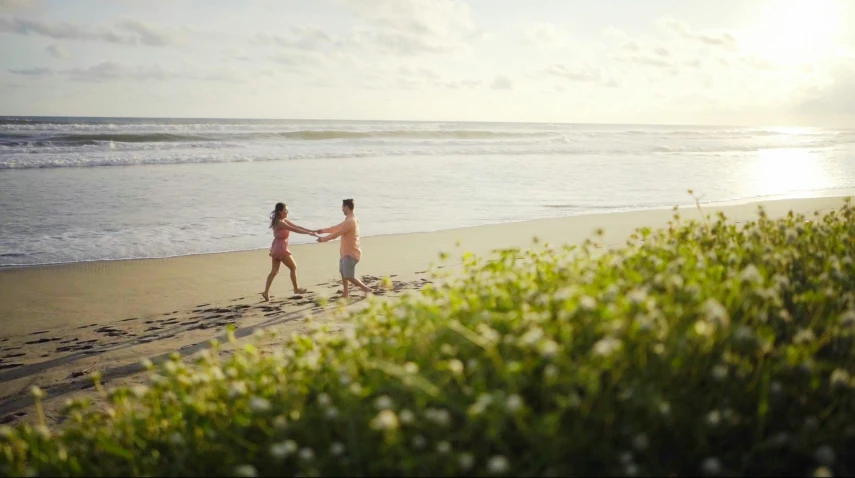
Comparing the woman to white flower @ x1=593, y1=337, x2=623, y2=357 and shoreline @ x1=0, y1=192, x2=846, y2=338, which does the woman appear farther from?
white flower @ x1=593, y1=337, x2=623, y2=357

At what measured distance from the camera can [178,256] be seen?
460 inches

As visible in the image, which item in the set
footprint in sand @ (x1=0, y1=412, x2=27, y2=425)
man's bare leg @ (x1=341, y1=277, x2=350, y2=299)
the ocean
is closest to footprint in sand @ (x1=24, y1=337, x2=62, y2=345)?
footprint in sand @ (x1=0, y1=412, x2=27, y2=425)

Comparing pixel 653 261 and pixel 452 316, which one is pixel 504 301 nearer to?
pixel 452 316

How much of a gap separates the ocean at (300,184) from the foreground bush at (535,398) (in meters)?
9.35

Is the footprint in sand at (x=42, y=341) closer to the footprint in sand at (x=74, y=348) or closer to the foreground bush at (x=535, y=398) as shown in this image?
the footprint in sand at (x=74, y=348)

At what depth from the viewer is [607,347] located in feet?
7.93

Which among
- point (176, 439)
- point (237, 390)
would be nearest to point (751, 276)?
point (237, 390)

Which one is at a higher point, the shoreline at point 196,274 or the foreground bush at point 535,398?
the foreground bush at point 535,398

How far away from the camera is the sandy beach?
22.3 ft

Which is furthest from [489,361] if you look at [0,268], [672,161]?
[672,161]

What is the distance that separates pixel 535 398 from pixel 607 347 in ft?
1.81

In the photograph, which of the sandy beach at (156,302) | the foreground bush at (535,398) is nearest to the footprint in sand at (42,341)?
the sandy beach at (156,302)

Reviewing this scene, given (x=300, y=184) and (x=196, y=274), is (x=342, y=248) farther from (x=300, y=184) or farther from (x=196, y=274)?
(x=300, y=184)

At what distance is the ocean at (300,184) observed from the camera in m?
13.7
